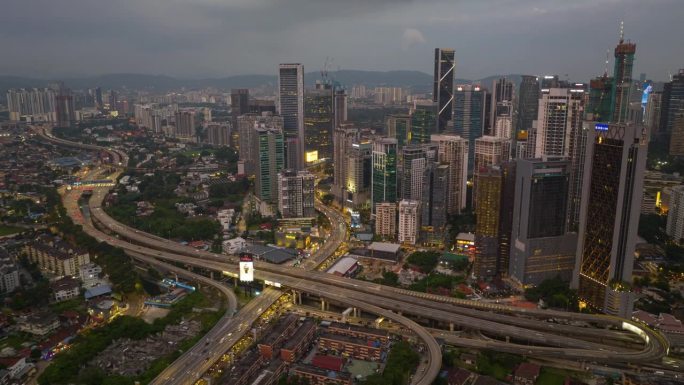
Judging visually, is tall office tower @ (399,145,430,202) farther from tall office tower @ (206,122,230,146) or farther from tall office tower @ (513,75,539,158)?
tall office tower @ (206,122,230,146)

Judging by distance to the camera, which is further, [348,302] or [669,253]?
[669,253]

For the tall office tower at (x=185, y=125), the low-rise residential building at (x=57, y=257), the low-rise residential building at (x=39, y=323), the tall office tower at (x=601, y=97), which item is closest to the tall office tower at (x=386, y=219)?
the low-rise residential building at (x=57, y=257)

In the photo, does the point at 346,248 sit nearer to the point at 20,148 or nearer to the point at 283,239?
the point at 283,239

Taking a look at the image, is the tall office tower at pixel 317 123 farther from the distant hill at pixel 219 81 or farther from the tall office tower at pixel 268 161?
the distant hill at pixel 219 81

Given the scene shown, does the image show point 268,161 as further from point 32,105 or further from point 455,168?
point 32,105

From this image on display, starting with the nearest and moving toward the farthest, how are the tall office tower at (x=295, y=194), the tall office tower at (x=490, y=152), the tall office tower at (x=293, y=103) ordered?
the tall office tower at (x=295, y=194)
the tall office tower at (x=490, y=152)
the tall office tower at (x=293, y=103)

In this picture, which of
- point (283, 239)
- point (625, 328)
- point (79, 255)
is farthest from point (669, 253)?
point (79, 255)

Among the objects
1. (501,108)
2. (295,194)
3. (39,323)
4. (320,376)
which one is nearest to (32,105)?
(295,194)
